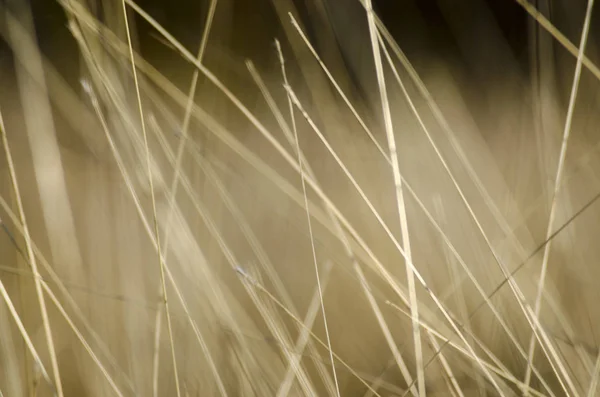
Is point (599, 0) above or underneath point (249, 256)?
above

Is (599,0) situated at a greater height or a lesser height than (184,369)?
greater

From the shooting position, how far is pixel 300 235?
851 mm

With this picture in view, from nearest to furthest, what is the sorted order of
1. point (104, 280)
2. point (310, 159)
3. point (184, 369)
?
point (184, 369), point (104, 280), point (310, 159)

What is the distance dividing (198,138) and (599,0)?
67cm

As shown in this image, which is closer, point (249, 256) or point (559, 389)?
point (559, 389)

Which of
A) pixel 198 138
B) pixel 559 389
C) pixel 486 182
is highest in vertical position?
pixel 198 138

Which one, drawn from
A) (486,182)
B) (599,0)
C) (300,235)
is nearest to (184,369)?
(300,235)

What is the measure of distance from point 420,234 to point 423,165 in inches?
4.8

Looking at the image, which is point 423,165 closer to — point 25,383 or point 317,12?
point 317,12

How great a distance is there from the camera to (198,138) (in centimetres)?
84

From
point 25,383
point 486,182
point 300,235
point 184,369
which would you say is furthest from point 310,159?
point 25,383

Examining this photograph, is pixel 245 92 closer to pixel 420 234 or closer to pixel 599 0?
pixel 420 234

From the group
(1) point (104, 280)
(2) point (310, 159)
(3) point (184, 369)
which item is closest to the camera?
(3) point (184, 369)

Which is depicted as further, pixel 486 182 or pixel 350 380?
pixel 486 182
